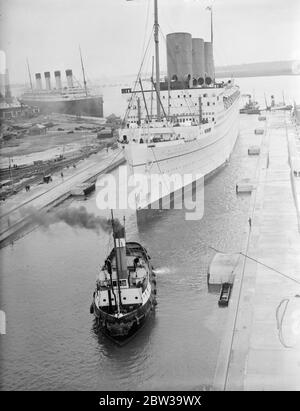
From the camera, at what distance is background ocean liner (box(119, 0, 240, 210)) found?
17.4 meters

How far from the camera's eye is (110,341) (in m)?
8.93

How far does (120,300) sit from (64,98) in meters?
42.7

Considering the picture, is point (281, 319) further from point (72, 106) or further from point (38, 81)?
point (38, 81)

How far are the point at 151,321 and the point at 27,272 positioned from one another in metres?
4.16

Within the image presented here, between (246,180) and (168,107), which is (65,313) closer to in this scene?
(246,180)

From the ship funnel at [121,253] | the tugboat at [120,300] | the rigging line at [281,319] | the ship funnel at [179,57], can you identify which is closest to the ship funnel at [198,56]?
the ship funnel at [179,57]

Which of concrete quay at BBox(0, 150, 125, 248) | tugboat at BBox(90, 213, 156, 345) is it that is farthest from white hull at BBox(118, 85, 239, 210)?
tugboat at BBox(90, 213, 156, 345)

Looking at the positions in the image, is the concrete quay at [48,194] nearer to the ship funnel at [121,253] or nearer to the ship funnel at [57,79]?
the ship funnel at [121,253]

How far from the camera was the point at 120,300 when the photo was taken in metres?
9.09

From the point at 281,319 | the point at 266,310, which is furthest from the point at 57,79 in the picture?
the point at 281,319

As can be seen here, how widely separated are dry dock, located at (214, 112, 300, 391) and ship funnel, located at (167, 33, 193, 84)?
13.3m

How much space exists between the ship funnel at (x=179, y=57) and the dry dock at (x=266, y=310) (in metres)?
13.3

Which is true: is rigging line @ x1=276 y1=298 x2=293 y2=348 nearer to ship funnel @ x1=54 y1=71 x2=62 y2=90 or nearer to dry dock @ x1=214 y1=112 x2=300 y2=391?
dry dock @ x1=214 y1=112 x2=300 y2=391

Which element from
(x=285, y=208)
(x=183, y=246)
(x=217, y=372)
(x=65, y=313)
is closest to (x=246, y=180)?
(x=285, y=208)
